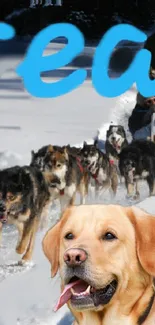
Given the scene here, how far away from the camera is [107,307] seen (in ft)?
12.4

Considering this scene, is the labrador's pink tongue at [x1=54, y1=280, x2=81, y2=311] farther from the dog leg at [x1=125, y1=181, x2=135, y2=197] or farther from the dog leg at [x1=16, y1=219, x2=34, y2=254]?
the dog leg at [x1=125, y1=181, x2=135, y2=197]

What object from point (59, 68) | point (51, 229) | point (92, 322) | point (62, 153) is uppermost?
point (59, 68)

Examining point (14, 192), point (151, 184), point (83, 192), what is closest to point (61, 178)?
point (83, 192)

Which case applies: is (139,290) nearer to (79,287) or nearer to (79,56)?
(79,287)

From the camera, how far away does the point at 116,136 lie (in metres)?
4.28

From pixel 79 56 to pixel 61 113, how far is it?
264 mm

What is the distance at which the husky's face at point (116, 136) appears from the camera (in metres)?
4.25

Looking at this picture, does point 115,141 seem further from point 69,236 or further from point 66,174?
point 69,236

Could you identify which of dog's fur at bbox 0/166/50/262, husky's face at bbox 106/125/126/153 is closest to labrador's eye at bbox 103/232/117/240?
dog's fur at bbox 0/166/50/262

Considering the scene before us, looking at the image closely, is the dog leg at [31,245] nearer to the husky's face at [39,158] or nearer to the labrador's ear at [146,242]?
the husky's face at [39,158]

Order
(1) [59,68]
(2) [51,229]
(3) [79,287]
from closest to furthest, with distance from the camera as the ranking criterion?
(3) [79,287], (2) [51,229], (1) [59,68]

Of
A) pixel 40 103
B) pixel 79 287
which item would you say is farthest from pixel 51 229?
pixel 40 103

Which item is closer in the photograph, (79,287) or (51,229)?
(79,287)

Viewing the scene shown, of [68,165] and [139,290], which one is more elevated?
[68,165]
